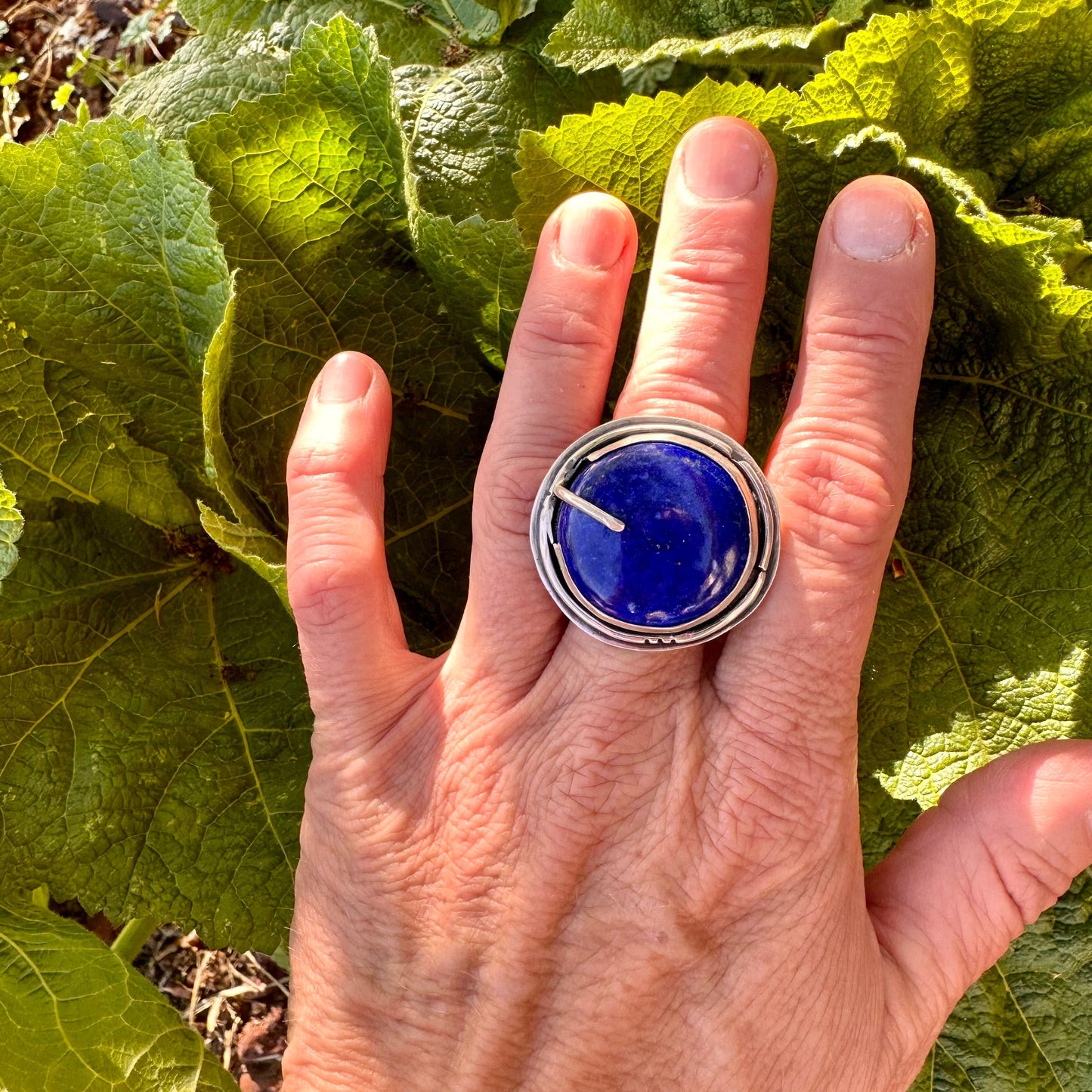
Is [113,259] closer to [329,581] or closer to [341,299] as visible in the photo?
[341,299]

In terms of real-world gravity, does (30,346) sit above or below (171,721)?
above

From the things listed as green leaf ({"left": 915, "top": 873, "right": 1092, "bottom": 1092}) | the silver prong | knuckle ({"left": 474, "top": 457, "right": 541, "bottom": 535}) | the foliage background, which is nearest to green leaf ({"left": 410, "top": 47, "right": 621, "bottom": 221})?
the foliage background

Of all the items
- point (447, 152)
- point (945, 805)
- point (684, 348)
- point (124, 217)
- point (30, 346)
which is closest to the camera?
point (684, 348)

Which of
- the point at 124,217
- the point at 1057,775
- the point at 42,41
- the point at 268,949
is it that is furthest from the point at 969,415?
the point at 42,41

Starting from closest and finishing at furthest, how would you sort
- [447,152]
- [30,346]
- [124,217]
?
[124,217]
[30,346]
[447,152]

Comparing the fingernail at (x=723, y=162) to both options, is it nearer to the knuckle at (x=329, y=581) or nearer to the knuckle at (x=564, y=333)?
the knuckle at (x=564, y=333)

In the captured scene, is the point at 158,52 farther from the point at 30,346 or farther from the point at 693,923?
the point at 693,923
